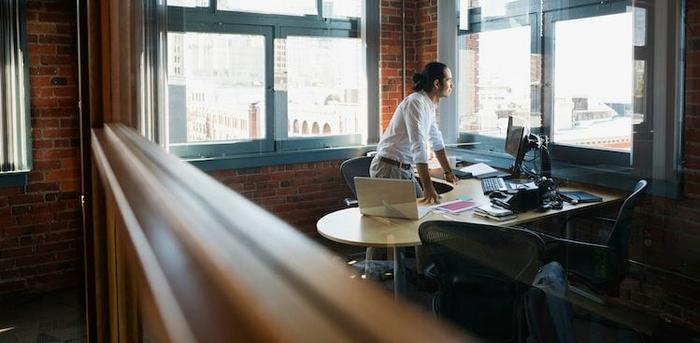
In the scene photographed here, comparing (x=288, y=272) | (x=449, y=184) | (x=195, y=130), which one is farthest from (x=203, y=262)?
(x=449, y=184)

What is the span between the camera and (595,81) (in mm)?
3498

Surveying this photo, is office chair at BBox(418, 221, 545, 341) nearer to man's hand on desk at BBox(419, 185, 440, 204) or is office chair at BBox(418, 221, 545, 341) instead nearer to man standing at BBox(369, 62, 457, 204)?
man's hand on desk at BBox(419, 185, 440, 204)

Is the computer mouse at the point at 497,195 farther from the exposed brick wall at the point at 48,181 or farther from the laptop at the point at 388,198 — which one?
the exposed brick wall at the point at 48,181

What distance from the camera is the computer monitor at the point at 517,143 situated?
3273 millimetres

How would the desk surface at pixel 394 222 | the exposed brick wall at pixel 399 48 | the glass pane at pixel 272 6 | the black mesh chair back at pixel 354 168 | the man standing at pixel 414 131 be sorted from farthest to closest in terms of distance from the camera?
the exposed brick wall at pixel 399 48 < the black mesh chair back at pixel 354 168 < the glass pane at pixel 272 6 < the man standing at pixel 414 131 < the desk surface at pixel 394 222

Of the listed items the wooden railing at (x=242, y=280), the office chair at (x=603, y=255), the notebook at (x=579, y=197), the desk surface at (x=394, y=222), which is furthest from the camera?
the notebook at (x=579, y=197)

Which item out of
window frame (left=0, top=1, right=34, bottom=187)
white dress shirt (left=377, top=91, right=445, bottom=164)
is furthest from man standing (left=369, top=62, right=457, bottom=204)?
window frame (left=0, top=1, right=34, bottom=187)

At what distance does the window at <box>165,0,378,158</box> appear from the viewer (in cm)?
321

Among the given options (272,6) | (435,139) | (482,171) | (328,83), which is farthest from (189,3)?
(482,171)

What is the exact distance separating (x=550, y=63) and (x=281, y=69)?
188cm

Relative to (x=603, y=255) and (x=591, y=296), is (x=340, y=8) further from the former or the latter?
(x=591, y=296)

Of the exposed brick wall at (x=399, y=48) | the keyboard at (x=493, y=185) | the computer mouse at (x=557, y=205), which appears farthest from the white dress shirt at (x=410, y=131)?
the exposed brick wall at (x=399, y=48)

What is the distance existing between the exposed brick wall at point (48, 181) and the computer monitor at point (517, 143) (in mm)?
2533

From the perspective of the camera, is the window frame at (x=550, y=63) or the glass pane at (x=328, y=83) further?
the glass pane at (x=328, y=83)
